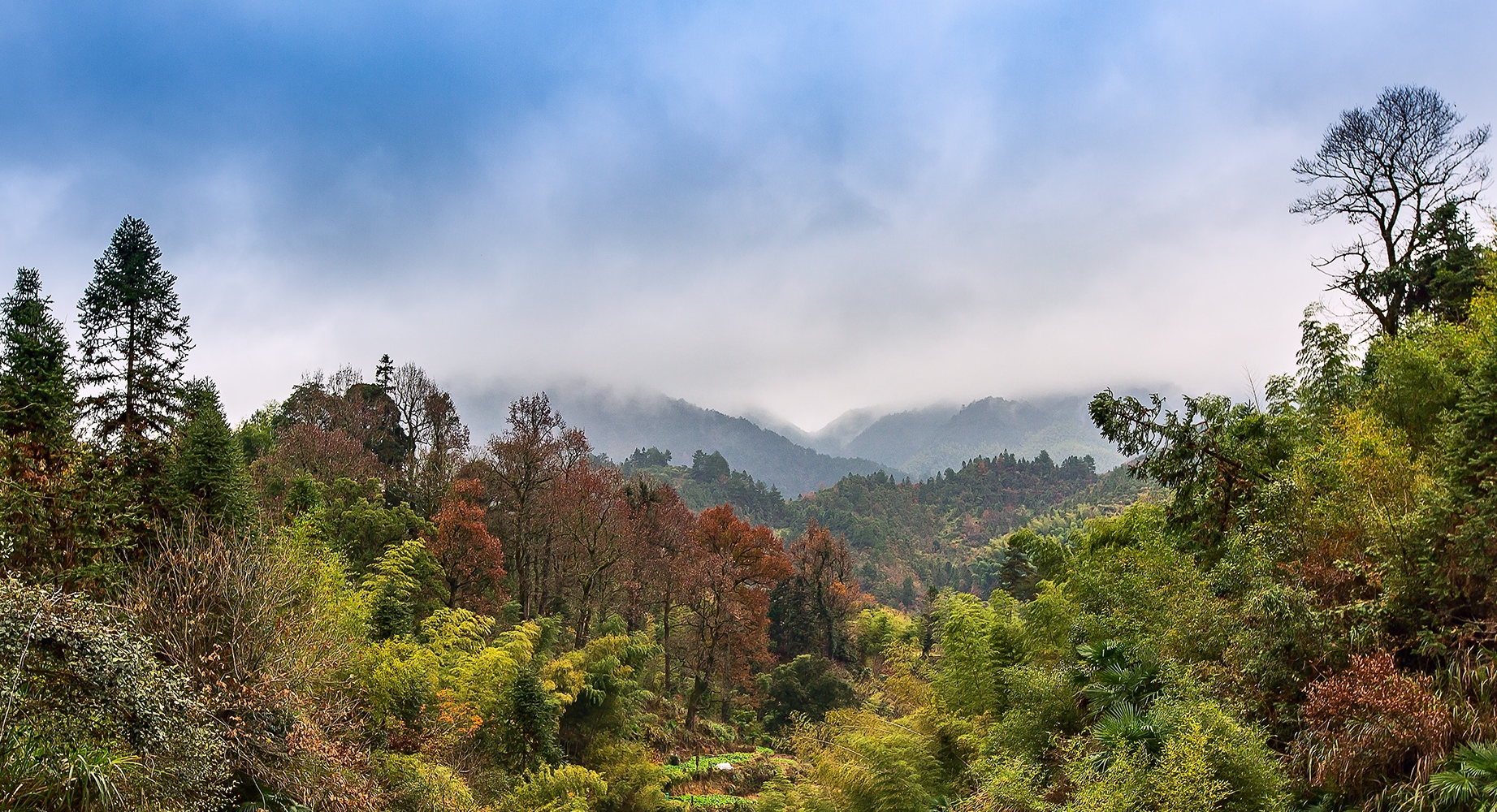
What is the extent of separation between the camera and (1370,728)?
671cm

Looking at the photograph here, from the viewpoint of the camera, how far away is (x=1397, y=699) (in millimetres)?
6508

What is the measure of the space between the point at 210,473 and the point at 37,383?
106 inches

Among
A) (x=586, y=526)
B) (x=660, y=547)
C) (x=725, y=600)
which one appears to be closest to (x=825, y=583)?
(x=660, y=547)

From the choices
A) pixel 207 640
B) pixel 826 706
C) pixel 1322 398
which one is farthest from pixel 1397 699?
pixel 826 706

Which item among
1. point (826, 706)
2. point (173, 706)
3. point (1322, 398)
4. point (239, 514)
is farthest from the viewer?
point (826, 706)

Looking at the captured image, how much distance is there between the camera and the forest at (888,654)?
21.8ft

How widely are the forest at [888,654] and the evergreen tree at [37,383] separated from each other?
6 centimetres

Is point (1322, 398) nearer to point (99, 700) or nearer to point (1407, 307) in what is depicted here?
point (1407, 307)

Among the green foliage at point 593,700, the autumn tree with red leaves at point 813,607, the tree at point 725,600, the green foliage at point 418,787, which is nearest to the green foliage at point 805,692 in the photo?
the tree at point 725,600

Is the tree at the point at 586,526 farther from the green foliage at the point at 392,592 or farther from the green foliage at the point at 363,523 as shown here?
the green foliage at the point at 392,592

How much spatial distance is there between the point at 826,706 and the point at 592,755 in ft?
42.0

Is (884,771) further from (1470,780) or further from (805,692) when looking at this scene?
(805,692)

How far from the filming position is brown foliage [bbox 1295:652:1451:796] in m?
6.41

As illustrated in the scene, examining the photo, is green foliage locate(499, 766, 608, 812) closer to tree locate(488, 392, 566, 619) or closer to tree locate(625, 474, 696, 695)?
tree locate(488, 392, 566, 619)
